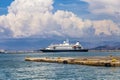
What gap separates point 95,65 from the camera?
9269 centimetres

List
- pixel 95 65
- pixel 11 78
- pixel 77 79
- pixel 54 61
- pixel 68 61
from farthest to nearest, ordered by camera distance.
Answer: pixel 54 61 → pixel 68 61 → pixel 95 65 → pixel 11 78 → pixel 77 79

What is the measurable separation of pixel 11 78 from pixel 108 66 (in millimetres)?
29093

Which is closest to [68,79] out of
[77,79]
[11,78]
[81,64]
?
[77,79]

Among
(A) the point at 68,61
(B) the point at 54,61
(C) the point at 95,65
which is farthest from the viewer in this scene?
(B) the point at 54,61

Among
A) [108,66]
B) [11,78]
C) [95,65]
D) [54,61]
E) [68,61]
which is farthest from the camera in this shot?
[54,61]

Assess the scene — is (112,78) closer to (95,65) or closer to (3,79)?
(3,79)

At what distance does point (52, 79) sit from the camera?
62438mm

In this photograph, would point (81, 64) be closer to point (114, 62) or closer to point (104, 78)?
point (114, 62)

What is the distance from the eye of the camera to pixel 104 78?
62.0 metres

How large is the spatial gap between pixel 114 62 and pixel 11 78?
30.6 m

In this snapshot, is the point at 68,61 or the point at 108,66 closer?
the point at 108,66

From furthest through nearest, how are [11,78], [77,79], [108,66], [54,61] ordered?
1. [54,61]
2. [108,66]
3. [11,78]
4. [77,79]

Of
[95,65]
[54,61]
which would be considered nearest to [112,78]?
[95,65]

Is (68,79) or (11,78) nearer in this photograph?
(68,79)
